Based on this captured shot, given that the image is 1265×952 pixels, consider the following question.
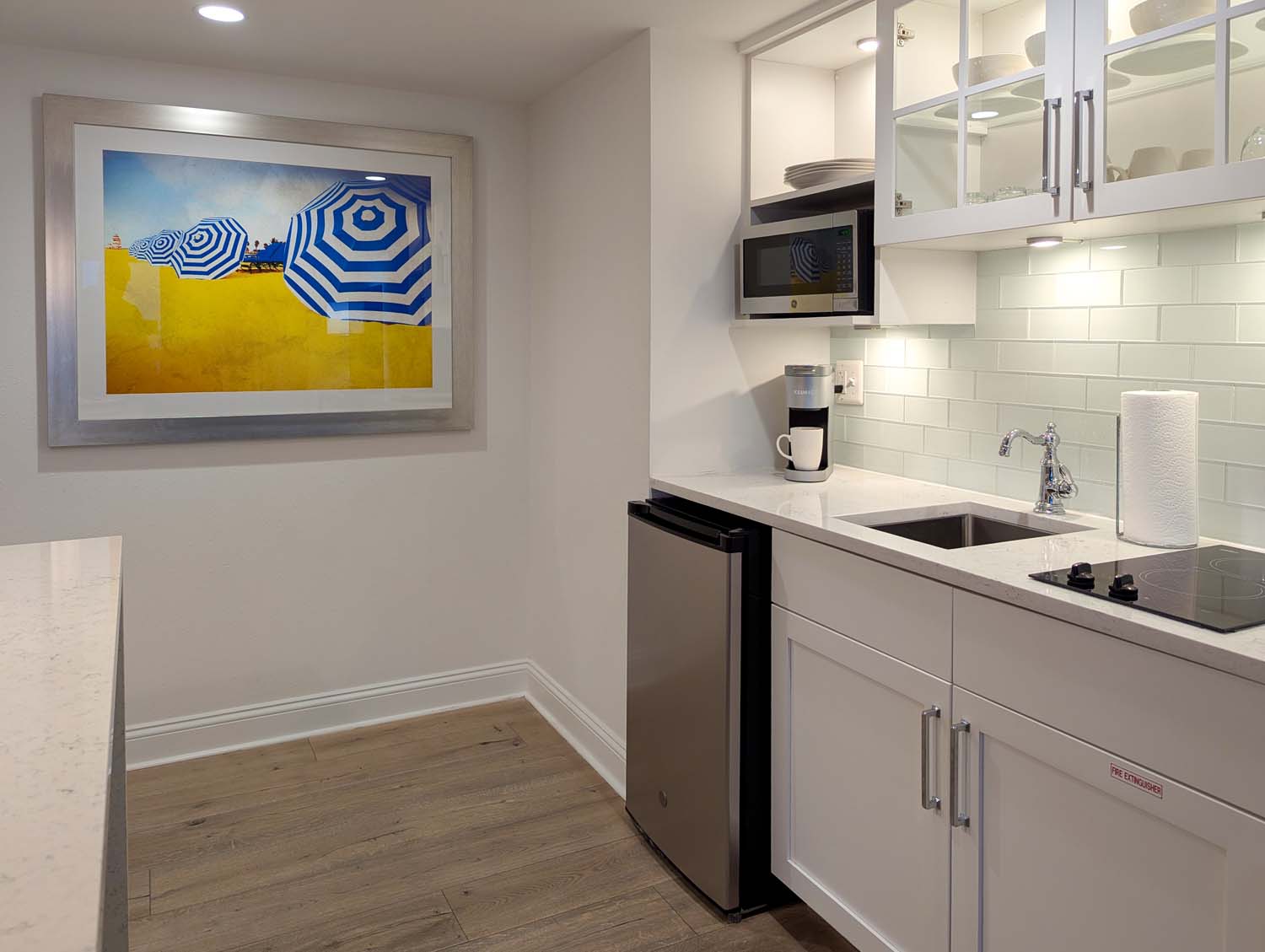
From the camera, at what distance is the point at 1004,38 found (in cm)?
193

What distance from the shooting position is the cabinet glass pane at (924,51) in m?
2.04

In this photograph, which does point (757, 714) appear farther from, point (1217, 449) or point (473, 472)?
point (473, 472)

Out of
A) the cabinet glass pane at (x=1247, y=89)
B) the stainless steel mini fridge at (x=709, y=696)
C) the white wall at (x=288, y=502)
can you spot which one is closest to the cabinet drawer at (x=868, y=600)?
the stainless steel mini fridge at (x=709, y=696)

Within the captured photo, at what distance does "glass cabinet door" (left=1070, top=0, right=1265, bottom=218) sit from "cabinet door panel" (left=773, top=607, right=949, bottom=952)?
94 cm

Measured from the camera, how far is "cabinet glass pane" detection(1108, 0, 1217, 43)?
1573 mm

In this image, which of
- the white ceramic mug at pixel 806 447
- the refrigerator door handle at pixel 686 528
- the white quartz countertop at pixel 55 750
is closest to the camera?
the white quartz countertop at pixel 55 750

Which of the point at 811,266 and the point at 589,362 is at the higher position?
the point at 811,266

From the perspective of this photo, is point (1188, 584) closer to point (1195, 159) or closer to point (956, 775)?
point (956, 775)

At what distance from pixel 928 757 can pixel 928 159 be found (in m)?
1.25

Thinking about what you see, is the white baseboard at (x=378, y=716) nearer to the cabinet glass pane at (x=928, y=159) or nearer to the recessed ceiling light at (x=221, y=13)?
the cabinet glass pane at (x=928, y=159)

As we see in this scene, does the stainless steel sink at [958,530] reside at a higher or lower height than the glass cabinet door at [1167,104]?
lower

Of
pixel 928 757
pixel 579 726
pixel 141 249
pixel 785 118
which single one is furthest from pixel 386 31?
pixel 928 757

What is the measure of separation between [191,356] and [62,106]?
31.8 inches

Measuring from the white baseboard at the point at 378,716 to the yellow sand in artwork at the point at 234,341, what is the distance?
3.64ft
